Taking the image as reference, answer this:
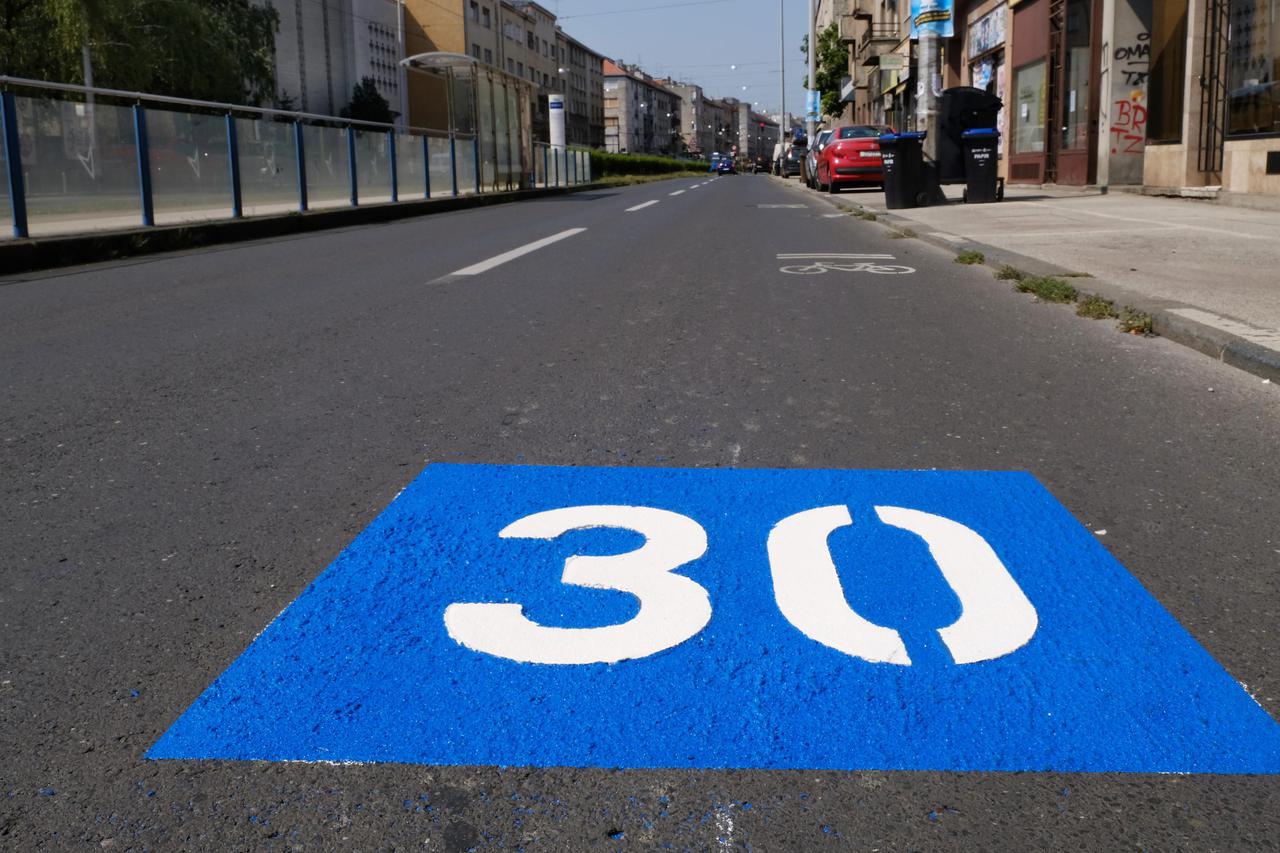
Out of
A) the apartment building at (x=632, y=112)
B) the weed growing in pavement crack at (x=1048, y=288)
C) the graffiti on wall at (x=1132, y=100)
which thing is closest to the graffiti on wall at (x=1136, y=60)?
the graffiti on wall at (x=1132, y=100)

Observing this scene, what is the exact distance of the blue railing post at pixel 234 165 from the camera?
635 inches

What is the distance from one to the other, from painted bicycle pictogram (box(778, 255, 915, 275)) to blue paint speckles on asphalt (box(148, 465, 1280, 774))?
22.4 feet

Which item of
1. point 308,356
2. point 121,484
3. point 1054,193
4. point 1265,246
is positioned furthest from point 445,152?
point 121,484

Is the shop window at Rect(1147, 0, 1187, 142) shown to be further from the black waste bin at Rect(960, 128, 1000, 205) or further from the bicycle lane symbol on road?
the bicycle lane symbol on road

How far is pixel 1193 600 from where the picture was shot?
2.67 metres

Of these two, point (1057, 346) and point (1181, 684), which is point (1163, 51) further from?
point (1181, 684)

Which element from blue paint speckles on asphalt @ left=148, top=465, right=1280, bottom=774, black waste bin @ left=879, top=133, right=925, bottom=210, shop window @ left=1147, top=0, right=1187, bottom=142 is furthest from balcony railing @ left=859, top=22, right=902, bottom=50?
blue paint speckles on asphalt @ left=148, top=465, right=1280, bottom=774

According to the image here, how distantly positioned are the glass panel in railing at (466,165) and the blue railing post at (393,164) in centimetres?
469

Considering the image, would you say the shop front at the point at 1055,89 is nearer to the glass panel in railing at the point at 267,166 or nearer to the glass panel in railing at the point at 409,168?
the glass panel in railing at the point at 409,168

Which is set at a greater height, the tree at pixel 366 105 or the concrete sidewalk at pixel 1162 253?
the tree at pixel 366 105

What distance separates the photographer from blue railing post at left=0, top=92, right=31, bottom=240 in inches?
448

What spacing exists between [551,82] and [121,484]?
110m

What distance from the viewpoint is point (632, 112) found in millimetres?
157625

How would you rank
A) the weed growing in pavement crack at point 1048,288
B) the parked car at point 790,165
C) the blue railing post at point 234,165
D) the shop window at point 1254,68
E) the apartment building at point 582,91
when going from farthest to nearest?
the apartment building at point 582,91
the parked car at point 790,165
the blue railing post at point 234,165
the shop window at point 1254,68
the weed growing in pavement crack at point 1048,288
